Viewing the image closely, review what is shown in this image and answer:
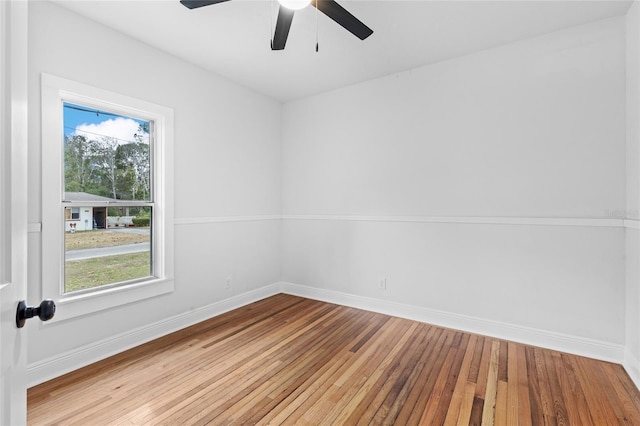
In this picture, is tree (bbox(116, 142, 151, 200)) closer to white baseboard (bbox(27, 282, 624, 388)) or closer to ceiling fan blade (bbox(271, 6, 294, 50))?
white baseboard (bbox(27, 282, 624, 388))

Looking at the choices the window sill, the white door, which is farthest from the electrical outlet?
the white door

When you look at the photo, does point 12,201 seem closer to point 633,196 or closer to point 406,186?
point 406,186

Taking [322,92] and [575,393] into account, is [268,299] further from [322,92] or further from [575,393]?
[575,393]

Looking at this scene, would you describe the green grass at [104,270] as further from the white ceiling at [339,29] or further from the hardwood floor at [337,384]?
the white ceiling at [339,29]

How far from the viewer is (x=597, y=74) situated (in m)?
2.41

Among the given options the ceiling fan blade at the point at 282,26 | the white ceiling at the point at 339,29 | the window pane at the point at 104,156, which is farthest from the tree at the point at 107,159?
the ceiling fan blade at the point at 282,26

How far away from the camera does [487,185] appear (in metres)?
2.85

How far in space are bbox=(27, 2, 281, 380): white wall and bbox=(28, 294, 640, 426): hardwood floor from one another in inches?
11.9

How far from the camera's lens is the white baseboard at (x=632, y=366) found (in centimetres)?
204

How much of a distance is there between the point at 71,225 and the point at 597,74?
423 cm

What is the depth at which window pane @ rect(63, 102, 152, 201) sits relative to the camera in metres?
2.31

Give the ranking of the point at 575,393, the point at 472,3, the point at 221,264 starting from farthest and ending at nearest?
the point at 221,264 → the point at 472,3 → the point at 575,393

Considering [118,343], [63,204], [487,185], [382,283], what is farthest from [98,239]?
[487,185]

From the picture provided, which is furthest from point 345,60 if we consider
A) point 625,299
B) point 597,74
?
point 625,299
